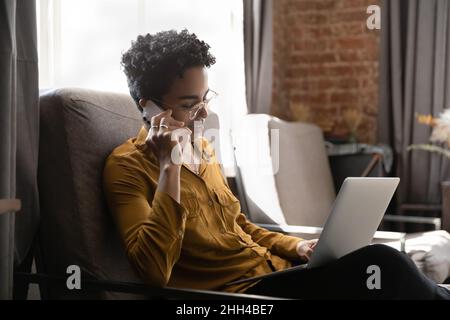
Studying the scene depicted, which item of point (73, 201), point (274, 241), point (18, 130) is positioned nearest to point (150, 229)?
point (73, 201)

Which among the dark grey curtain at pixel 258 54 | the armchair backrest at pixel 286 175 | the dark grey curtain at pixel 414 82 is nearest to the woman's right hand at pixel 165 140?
the armchair backrest at pixel 286 175

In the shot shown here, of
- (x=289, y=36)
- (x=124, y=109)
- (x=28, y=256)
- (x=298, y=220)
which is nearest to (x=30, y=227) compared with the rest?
(x=28, y=256)

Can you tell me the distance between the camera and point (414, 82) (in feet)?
10.8

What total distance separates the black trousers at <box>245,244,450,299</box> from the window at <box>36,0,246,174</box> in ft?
3.48

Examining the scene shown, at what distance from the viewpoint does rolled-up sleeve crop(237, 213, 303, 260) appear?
157 cm

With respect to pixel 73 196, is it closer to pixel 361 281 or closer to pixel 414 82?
pixel 361 281

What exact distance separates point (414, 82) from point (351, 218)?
2.24 m

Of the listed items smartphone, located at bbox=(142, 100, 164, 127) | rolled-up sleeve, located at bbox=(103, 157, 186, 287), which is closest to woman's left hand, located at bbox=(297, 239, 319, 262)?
A: rolled-up sleeve, located at bbox=(103, 157, 186, 287)

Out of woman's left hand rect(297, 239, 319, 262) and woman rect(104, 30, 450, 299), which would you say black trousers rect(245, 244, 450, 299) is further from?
woman's left hand rect(297, 239, 319, 262)

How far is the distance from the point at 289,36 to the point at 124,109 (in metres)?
2.28

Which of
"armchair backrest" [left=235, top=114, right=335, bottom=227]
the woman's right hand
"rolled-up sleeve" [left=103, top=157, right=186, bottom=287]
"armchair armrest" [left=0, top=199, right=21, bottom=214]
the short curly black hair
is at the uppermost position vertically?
the short curly black hair

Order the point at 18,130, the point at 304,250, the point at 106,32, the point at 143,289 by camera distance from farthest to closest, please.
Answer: the point at 106,32, the point at 304,250, the point at 18,130, the point at 143,289

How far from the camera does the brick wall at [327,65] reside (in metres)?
3.47

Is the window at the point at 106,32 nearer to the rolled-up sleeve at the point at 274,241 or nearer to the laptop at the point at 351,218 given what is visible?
the rolled-up sleeve at the point at 274,241
